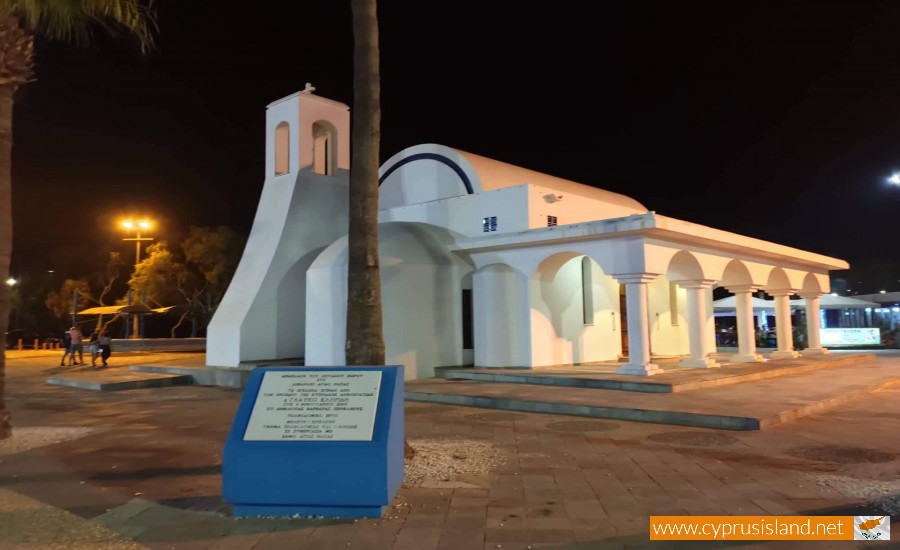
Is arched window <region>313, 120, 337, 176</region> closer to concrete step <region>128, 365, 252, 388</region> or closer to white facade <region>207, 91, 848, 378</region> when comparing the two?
white facade <region>207, 91, 848, 378</region>

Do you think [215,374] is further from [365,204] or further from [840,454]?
[840,454]

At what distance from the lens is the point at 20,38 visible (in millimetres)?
9094

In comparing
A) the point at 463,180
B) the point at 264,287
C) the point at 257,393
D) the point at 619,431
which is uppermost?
the point at 463,180

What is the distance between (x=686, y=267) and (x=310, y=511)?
13.5 meters

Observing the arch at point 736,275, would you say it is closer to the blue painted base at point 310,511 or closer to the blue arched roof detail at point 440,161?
the blue arched roof detail at point 440,161

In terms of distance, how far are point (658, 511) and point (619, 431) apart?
416 cm

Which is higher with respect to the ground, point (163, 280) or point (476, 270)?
point (163, 280)

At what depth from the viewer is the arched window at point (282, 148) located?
20797 mm

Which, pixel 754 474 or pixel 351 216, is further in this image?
pixel 351 216

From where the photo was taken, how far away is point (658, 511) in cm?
548

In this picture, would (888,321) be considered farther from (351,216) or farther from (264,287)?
(351,216)

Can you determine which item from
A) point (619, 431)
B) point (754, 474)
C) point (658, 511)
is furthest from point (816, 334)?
point (658, 511)

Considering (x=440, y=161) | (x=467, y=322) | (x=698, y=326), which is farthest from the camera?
(x=440, y=161)

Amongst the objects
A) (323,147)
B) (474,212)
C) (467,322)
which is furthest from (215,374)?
(323,147)
